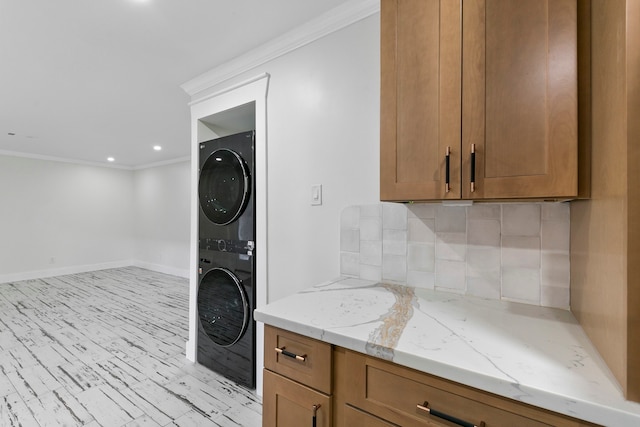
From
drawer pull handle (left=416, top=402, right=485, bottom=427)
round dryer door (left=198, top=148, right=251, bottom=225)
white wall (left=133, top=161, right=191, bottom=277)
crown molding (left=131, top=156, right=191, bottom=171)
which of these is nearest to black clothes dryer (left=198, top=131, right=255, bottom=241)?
round dryer door (left=198, top=148, right=251, bottom=225)

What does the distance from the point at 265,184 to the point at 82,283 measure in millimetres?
5364

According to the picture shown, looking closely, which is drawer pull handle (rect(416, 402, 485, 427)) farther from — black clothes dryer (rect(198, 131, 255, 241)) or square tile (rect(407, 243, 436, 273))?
black clothes dryer (rect(198, 131, 255, 241))

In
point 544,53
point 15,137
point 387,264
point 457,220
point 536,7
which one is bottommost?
point 387,264

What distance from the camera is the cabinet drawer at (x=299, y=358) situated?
0.94m

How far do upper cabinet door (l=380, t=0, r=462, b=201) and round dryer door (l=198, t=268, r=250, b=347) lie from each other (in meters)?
1.41

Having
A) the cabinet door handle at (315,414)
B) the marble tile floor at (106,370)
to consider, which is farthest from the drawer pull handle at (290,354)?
the marble tile floor at (106,370)

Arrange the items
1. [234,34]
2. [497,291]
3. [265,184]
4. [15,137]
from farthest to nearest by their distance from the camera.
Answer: [15,137], [265,184], [234,34], [497,291]

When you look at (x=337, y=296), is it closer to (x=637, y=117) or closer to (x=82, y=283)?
(x=637, y=117)

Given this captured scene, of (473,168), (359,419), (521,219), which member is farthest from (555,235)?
(359,419)

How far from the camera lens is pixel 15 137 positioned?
4223 millimetres

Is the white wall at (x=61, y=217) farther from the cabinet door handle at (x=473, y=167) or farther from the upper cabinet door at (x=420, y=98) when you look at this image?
the cabinet door handle at (x=473, y=167)

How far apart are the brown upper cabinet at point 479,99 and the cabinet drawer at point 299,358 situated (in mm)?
646

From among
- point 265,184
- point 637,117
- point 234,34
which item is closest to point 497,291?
point 637,117

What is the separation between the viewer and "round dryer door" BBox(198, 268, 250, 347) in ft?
6.70
